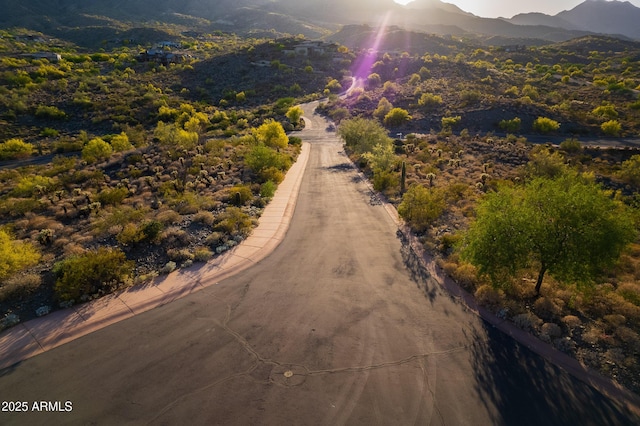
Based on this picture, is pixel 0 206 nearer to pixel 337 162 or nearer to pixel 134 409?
pixel 134 409

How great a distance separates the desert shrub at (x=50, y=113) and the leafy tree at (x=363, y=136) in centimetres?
5512

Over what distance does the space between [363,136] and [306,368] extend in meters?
33.5

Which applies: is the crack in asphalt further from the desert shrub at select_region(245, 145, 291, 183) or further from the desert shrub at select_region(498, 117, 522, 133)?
the desert shrub at select_region(498, 117, 522, 133)

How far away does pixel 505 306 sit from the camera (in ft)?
38.9

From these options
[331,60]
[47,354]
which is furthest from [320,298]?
[331,60]

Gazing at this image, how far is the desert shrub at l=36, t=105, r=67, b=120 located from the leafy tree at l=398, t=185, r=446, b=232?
6869 cm

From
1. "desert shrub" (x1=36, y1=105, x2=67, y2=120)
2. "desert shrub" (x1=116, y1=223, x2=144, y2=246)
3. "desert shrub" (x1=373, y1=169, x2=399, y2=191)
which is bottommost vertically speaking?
"desert shrub" (x1=373, y1=169, x2=399, y2=191)

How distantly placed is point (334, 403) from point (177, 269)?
9.86m

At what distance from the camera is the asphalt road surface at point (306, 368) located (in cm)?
812

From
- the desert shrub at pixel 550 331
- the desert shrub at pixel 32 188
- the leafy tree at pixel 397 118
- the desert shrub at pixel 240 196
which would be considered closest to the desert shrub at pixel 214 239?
the desert shrub at pixel 240 196

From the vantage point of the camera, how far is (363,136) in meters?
39.2

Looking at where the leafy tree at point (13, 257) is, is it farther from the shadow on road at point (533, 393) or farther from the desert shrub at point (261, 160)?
the shadow on road at point (533, 393)

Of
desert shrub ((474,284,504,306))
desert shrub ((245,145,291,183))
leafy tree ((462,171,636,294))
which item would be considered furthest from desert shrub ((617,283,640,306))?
desert shrub ((245,145,291,183))

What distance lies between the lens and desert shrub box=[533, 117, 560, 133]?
170ft
